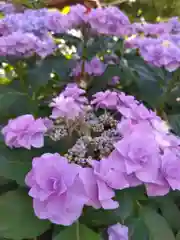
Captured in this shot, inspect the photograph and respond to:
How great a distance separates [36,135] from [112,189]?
0.16 m

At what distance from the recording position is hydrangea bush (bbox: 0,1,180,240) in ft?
1.88

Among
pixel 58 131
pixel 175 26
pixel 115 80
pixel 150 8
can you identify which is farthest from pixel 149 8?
pixel 58 131

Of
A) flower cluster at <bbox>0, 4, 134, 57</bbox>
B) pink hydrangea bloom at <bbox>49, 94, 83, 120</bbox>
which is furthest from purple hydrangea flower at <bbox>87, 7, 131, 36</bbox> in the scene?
pink hydrangea bloom at <bbox>49, 94, 83, 120</bbox>

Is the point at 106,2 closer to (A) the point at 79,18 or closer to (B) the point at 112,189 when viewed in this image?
(A) the point at 79,18

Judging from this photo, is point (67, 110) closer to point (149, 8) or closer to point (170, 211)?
point (170, 211)

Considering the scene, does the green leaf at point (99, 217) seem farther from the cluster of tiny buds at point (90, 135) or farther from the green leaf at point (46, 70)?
the green leaf at point (46, 70)

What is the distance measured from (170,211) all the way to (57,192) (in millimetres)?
239

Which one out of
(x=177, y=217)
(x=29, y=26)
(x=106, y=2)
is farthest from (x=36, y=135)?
(x=106, y=2)

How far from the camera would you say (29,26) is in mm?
1021

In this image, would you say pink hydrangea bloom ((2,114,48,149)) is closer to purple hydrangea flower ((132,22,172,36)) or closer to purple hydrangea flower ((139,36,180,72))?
purple hydrangea flower ((139,36,180,72))

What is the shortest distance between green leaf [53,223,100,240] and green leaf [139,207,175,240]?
0.09 m

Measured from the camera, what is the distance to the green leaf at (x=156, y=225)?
26.2 inches

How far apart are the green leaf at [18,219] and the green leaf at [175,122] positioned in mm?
417

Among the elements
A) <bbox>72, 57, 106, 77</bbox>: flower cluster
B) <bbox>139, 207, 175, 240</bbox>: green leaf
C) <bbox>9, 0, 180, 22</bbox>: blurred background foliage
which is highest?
<bbox>139, 207, 175, 240</bbox>: green leaf
